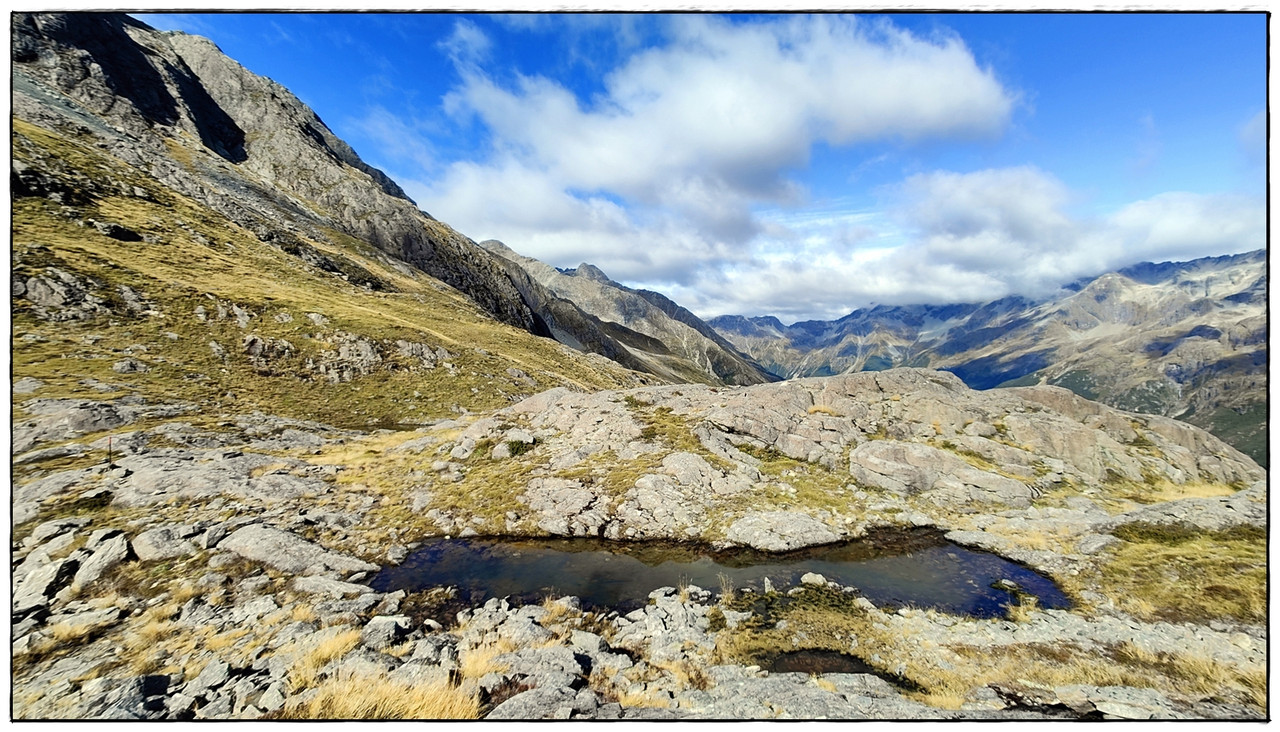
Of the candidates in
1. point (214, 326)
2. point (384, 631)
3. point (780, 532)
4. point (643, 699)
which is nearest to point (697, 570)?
point (780, 532)

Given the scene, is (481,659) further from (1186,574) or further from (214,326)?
(214,326)

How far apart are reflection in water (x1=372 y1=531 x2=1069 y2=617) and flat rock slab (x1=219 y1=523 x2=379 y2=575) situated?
69.1 inches

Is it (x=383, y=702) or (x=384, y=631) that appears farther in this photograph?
(x=384, y=631)

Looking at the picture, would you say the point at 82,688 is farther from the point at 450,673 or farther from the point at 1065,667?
the point at 1065,667

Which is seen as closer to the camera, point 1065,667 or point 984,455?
point 1065,667

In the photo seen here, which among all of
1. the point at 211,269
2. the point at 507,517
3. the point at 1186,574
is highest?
the point at 211,269

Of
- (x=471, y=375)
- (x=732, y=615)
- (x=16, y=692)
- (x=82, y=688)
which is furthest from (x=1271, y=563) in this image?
(x=471, y=375)

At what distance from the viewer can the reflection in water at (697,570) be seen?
17.3m

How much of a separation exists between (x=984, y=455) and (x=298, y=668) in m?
34.9

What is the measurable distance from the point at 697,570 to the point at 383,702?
503 inches

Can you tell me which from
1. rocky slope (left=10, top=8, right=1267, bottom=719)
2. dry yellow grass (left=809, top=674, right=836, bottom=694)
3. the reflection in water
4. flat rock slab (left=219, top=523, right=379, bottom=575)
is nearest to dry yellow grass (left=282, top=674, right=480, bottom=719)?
rocky slope (left=10, top=8, right=1267, bottom=719)

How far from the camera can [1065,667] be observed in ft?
42.0

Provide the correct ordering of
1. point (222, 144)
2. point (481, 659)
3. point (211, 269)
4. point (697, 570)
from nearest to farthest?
point (481, 659)
point (697, 570)
point (211, 269)
point (222, 144)

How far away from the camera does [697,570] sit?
63.6 feet
